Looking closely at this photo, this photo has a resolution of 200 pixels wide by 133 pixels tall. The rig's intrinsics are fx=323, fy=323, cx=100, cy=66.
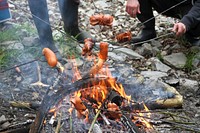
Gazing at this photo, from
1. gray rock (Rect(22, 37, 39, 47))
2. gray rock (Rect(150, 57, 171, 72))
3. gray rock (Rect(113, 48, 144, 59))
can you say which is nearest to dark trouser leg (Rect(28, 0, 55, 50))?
gray rock (Rect(22, 37, 39, 47))

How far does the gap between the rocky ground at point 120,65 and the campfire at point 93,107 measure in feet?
0.84

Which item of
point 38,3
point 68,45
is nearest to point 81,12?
point 68,45

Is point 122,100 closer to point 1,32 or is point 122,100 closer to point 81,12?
point 1,32

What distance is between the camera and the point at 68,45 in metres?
4.33

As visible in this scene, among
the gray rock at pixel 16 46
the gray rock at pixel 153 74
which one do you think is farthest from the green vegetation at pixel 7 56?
the gray rock at pixel 153 74

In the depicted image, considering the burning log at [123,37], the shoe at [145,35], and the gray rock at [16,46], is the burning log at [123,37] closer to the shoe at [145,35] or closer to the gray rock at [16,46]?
the shoe at [145,35]

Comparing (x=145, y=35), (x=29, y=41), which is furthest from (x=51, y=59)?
(x=145, y=35)

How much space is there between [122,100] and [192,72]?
150cm

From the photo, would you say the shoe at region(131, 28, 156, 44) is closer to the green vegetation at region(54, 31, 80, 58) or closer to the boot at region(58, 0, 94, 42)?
the boot at region(58, 0, 94, 42)

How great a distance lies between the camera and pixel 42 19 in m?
3.84

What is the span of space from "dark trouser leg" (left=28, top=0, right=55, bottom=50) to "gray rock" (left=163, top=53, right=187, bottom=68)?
4.79 feet

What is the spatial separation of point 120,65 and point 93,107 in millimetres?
1517

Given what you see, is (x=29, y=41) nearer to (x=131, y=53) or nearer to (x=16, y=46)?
(x=16, y=46)

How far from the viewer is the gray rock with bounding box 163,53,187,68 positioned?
158 inches
